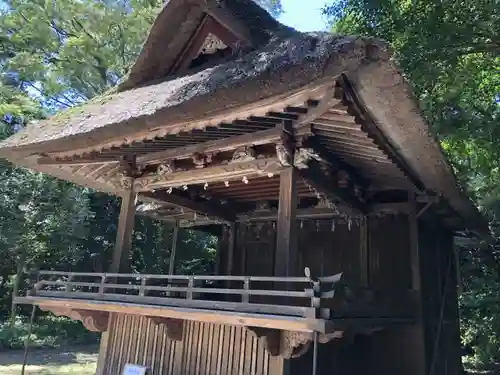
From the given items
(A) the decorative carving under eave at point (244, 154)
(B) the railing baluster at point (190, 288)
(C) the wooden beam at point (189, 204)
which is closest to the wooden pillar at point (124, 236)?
(C) the wooden beam at point (189, 204)

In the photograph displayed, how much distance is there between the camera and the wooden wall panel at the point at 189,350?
5375mm

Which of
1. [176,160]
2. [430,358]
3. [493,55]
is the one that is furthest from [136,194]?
[493,55]

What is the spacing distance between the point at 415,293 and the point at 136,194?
183 inches

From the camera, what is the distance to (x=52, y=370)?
11430 millimetres

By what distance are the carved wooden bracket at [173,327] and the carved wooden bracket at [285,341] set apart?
154 centimetres

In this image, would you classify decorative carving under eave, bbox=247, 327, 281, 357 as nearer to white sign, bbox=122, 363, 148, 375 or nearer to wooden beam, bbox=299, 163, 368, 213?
wooden beam, bbox=299, 163, 368, 213

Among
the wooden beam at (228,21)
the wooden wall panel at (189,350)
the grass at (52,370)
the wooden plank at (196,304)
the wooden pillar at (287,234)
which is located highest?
the wooden beam at (228,21)

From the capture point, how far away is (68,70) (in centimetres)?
1839

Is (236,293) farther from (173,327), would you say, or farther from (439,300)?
(439,300)

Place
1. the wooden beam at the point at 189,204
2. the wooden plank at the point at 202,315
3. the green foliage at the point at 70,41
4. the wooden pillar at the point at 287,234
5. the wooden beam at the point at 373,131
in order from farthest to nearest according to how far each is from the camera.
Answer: the green foliage at the point at 70,41 < the wooden beam at the point at 189,204 < the wooden pillar at the point at 287,234 < the wooden plank at the point at 202,315 < the wooden beam at the point at 373,131

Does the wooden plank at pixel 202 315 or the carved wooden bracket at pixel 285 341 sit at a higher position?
the wooden plank at pixel 202 315

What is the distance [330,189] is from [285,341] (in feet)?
7.38

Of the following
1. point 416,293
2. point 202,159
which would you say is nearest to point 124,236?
point 202,159

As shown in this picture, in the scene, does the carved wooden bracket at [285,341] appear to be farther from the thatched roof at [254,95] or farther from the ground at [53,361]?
the ground at [53,361]
